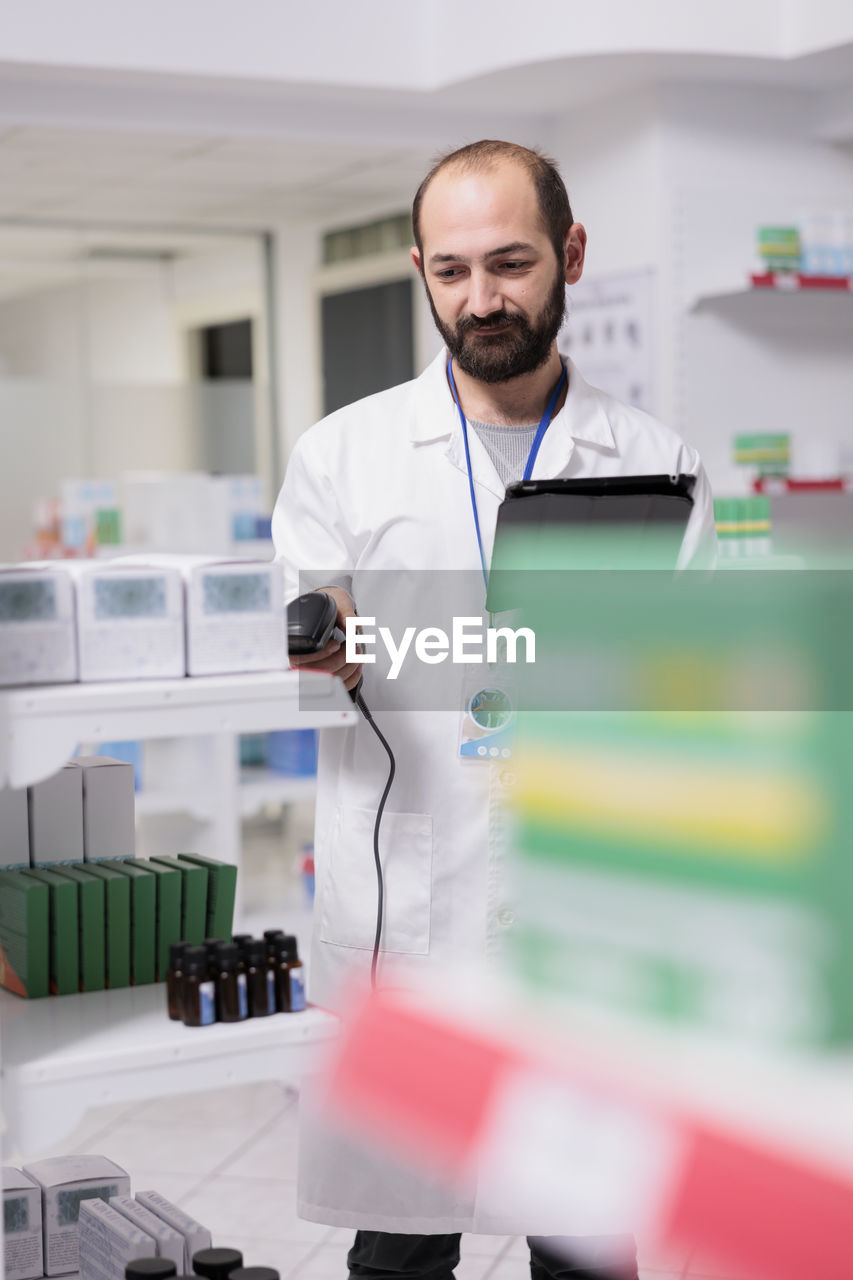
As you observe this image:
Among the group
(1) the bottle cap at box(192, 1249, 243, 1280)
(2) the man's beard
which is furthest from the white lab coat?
(1) the bottle cap at box(192, 1249, 243, 1280)

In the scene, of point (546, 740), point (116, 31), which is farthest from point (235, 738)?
point (546, 740)

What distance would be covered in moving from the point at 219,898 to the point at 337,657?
0.29 metres

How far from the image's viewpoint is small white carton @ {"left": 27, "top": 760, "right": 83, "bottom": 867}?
156 centimetres

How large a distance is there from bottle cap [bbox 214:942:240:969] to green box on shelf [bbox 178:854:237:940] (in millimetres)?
167

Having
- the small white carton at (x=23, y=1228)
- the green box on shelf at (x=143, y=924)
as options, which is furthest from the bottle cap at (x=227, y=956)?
the small white carton at (x=23, y=1228)

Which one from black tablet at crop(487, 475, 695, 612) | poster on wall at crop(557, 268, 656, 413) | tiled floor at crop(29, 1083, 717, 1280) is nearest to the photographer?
black tablet at crop(487, 475, 695, 612)

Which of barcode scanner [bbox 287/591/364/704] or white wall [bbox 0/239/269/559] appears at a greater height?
white wall [bbox 0/239/269/559]

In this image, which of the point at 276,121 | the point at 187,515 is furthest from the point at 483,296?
the point at 187,515

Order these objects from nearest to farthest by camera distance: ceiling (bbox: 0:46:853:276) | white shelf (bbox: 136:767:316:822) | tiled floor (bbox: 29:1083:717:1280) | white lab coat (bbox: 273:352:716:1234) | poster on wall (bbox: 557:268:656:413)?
white lab coat (bbox: 273:352:716:1234), tiled floor (bbox: 29:1083:717:1280), ceiling (bbox: 0:46:853:276), white shelf (bbox: 136:767:316:822), poster on wall (bbox: 557:268:656:413)

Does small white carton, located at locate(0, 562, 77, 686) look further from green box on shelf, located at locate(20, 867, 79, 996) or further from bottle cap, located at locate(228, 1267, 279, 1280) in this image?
bottle cap, located at locate(228, 1267, 279, 1280)

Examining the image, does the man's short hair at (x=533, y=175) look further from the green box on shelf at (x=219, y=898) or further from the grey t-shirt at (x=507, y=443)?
the green box on shelf at (x=219, y=898)

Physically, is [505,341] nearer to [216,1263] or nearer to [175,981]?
[175,981]

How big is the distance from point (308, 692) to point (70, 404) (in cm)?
623

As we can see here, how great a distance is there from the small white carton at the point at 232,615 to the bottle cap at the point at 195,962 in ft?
0.87
